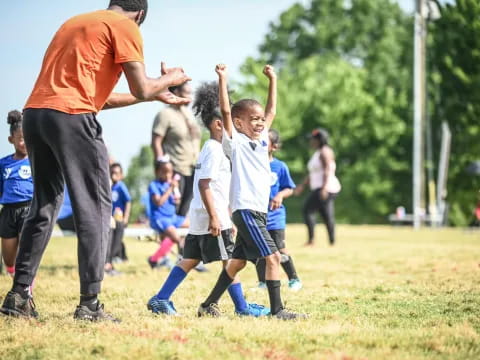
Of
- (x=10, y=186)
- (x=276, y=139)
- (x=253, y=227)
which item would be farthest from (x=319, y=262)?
(x=253, y=227)

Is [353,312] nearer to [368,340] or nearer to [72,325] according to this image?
[368,340]

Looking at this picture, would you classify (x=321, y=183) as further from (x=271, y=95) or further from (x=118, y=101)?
(x=118, y=101)

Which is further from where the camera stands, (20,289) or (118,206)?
(118,206)

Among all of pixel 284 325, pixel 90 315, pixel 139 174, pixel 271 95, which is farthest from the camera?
pixel 139 174

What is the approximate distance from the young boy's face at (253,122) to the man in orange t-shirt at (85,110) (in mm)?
607

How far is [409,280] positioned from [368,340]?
3.90 meters

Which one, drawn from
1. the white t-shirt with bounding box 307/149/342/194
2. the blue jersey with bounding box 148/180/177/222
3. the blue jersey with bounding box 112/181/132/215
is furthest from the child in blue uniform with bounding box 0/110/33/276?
the white t-shirt with bounding box 307/149/342/194

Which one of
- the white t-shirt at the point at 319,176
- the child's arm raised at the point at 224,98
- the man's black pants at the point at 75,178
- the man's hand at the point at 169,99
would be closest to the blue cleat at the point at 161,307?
the man's black pants at the point at 75,178

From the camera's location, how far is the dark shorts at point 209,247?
5516 mm

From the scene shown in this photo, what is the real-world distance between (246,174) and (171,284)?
1084 millimetres

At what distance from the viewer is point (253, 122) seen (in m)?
5.32

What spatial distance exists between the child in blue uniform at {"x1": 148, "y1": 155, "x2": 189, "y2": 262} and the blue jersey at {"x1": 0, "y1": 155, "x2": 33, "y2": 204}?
2.39 metres

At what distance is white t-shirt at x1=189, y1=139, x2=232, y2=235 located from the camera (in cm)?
546

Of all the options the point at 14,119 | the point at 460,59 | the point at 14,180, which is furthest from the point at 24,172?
the point at 460,59
